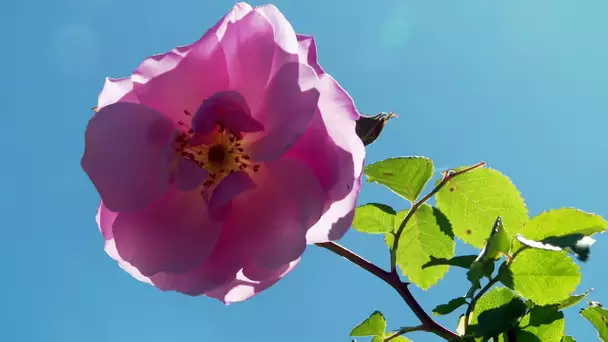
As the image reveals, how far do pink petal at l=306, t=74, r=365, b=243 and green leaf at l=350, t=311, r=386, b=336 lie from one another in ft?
1.31

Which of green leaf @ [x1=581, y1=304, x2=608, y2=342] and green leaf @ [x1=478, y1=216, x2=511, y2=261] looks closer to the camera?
green leaf @ [x1=478, y1=216, x2=511, y2=261]

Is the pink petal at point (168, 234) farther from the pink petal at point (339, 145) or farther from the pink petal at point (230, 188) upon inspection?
the pink petal at point (339, 145)

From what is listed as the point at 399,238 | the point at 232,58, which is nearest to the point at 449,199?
the point at 399,238

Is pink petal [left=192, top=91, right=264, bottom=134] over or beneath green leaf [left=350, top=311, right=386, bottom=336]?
over

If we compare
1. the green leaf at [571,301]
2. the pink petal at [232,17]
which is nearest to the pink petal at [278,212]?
the pink petal at [232,17]

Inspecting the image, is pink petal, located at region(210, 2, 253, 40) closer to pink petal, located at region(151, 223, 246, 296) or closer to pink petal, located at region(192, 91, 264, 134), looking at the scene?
pink petal, located at region(192, 91, 264, 134)

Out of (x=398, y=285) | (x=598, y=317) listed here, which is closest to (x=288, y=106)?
(x=398, y=285)

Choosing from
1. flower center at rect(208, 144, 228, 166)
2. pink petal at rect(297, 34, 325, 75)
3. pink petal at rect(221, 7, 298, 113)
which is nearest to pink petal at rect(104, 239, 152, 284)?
flower center at rect(208, 144, 228, 166)

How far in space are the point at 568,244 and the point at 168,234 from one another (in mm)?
654

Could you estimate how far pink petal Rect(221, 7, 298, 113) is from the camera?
3.42ft

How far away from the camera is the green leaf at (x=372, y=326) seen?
4.47 feet

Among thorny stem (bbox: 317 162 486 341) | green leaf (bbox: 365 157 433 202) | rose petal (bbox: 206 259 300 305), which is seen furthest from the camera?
green leaf (bbox: 365 157 433 202)

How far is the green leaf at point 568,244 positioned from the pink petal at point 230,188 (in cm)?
46

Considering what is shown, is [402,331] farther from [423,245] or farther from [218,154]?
[218,154]
